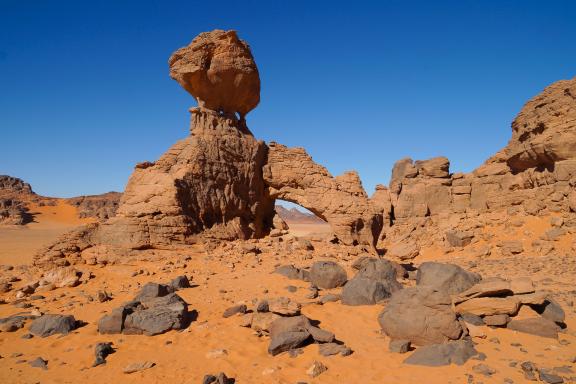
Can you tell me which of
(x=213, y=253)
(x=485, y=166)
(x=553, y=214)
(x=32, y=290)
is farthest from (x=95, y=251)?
(x=485, y=166)

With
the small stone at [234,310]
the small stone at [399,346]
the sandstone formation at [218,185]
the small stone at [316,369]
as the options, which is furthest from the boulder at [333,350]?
the sandstone formation at [218,185]

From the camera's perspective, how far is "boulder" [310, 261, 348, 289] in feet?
31.5

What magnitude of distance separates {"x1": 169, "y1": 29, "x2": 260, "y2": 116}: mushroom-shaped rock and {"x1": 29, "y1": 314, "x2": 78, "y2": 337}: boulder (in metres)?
9.07

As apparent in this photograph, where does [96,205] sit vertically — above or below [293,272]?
above

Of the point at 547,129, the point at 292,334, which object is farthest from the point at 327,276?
the point at 547,129

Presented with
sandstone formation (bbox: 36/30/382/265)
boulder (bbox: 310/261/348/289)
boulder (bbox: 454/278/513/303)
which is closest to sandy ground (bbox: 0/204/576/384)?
boulder (bbox: 310/261/348/289)

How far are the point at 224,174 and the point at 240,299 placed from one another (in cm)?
547

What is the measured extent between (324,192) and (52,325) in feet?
30.6

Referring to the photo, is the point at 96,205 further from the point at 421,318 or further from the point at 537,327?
the point at 537,327

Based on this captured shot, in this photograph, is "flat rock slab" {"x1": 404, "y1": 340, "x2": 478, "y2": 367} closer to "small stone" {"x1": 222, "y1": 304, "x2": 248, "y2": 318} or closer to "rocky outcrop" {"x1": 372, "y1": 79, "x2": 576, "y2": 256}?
"small stone" {"x1": 222, "y1": 304, "x2": 248, "y2": 318}

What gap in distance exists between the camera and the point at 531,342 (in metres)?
6.25

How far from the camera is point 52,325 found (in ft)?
22.9

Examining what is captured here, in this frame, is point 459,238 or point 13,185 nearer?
point 459,238

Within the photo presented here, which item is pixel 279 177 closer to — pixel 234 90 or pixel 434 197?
pixel 234 90
